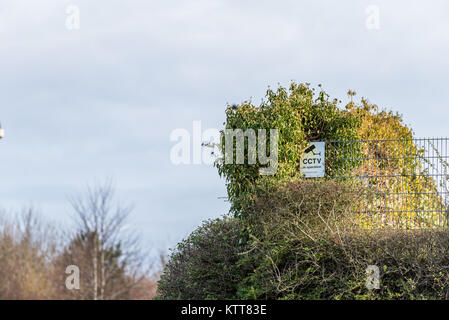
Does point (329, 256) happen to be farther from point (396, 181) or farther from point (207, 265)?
point (396, 181)

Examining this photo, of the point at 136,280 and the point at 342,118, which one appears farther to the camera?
the point at 136,280

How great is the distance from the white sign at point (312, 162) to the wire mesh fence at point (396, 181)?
0.33m

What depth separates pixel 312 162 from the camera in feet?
44.6

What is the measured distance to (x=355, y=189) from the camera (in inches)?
453

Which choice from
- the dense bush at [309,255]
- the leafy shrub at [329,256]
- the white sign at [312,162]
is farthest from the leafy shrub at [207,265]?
the white sign at [312,162]

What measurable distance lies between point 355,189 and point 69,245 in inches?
802

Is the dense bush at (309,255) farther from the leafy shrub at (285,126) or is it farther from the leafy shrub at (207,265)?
the leafy shrub at (285,126)

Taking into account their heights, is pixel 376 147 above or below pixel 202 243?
above

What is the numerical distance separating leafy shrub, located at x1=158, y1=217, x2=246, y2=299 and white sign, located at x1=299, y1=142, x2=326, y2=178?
8.30 ft

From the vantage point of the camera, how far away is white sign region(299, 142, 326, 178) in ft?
44.3

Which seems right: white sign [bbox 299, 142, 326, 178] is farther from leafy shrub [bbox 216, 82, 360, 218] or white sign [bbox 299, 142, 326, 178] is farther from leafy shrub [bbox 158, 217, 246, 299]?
leafy shrub [bbox 158, 217, 246, 299]

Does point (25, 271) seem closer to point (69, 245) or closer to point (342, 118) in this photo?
point (69, 245)

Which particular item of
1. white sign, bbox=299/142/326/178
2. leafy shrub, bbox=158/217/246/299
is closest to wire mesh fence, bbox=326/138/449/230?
white sign, bbox=299/142/326/178
